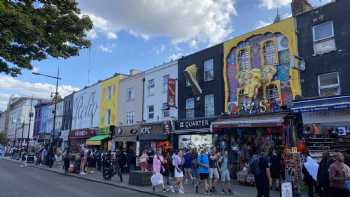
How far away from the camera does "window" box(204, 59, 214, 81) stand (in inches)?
907

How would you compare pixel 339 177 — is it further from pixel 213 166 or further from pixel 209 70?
pixel 209 70

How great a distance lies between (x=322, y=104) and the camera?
14.7m

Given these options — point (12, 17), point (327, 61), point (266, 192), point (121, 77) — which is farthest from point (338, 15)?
point (121, 77)

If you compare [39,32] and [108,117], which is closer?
[39,32]

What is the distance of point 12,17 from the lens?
6992 mm

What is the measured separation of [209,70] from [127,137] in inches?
444

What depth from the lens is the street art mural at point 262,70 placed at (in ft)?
58.8

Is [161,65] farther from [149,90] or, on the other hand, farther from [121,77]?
[121,77]

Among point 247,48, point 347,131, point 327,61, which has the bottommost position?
point 347,131

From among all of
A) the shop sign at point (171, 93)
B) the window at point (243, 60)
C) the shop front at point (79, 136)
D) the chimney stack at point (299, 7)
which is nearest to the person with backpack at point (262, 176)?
the window at point (243, 60)

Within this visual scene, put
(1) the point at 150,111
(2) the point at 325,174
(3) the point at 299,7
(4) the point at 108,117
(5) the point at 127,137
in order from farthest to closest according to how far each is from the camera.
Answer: (4) the point at 108,117 → (5) the point at 127,137 → (1) the point at 150,111 → (3) the point at 299,7 → (2) the point at 325,174

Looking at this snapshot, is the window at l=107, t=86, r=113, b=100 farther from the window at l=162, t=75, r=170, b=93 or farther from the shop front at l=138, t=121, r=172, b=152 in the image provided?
the window at l=162, t=75, r=170, b=93

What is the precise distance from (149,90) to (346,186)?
21.7 meters

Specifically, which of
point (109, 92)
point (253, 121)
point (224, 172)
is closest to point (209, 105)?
point (253, 121)
